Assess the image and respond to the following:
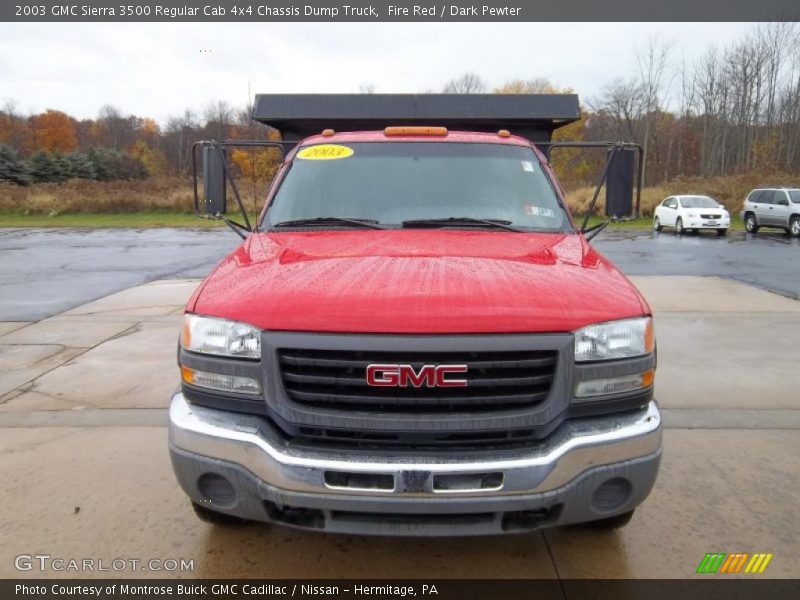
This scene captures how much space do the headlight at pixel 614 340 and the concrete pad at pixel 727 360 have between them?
2.69m

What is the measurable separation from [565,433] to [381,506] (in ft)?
2.47

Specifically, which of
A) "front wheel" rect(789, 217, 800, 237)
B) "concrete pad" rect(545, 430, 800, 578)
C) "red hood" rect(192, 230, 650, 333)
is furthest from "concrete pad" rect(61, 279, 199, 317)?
"front wheel" rect(789, 217, 800, 237)

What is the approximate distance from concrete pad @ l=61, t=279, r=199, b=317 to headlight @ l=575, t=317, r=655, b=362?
7141 millimetres

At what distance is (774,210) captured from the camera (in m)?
22.9

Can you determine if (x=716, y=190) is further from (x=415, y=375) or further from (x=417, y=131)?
(x=415, y=375)

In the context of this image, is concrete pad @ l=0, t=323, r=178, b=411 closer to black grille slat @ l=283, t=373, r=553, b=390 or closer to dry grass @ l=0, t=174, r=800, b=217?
black grille slat @ l=283, t=373, r=553, b=390

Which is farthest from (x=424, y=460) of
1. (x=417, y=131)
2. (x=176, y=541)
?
(x=417, y=131)

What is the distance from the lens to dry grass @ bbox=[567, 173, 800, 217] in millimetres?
32062

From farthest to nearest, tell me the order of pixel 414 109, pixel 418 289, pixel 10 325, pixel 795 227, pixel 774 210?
1. pixel 774 210
2. pixel 795 227
3. pixel 10 325
4. pixel 414 109
5. pixel 418 289

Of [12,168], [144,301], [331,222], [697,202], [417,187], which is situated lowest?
[144,301]

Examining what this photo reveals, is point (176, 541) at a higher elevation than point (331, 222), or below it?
below

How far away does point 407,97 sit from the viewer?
572 centimetres

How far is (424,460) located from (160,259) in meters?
14.8

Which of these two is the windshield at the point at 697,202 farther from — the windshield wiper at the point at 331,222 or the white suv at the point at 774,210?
the windshield wiper at the point at 331,222
